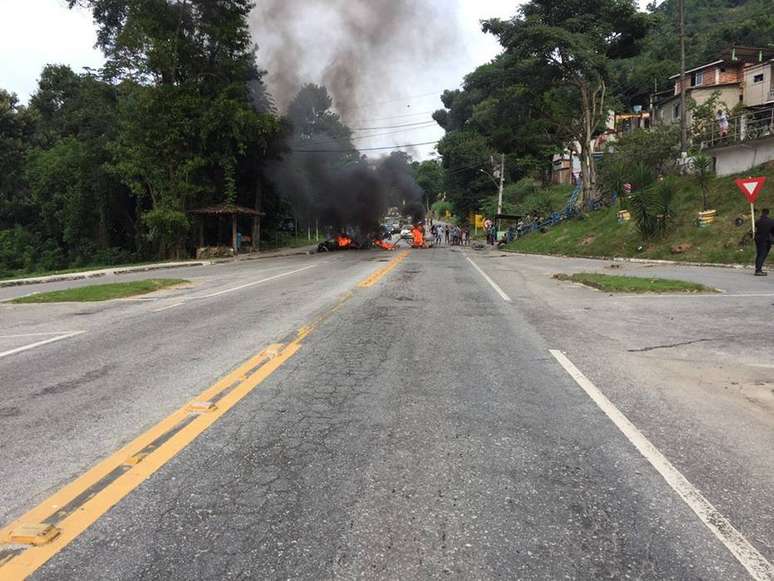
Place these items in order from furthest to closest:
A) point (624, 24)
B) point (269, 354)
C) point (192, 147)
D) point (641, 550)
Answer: point (192, 147) → point (624, 24) → point (269, 354) → point (641, 550)

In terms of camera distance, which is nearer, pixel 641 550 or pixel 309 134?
pixel 641 550

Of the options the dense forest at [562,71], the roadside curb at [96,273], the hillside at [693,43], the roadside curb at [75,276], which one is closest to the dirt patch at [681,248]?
the dense forest at [562,71]

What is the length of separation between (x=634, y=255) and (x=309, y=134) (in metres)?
22.7

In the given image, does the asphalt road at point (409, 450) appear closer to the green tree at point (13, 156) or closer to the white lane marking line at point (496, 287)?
the white lane marking line at point (496, 287)

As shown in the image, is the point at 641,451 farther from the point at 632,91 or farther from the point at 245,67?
the point at 632,91

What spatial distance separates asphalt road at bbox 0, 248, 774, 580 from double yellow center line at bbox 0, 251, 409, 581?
80 mm

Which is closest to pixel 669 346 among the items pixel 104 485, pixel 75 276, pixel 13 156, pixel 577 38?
pixel 104 485

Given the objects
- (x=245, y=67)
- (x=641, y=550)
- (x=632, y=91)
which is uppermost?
(x=632, y=91)

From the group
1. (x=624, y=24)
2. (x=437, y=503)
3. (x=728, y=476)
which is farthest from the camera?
(x=624, y=24)

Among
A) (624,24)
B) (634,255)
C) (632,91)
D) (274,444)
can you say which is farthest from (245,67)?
(632,91)

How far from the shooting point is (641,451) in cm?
369

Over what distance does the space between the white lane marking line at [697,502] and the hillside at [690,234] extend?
1528cm

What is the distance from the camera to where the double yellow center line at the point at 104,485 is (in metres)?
2.55

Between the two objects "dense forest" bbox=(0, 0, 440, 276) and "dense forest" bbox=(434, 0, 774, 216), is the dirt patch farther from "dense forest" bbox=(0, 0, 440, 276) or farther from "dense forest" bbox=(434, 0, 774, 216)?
"dense forest" bbox=(0, 0, 440, 276)
